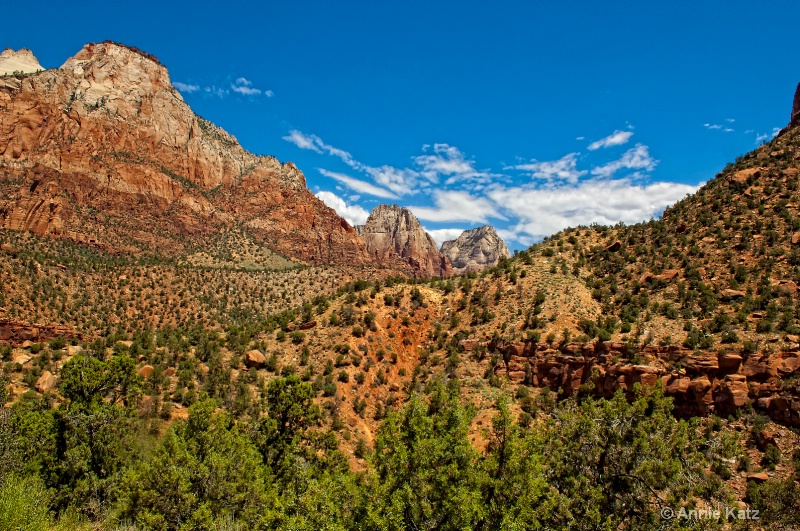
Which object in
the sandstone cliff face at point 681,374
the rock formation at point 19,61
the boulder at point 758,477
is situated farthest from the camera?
the rock formation at point 19,61

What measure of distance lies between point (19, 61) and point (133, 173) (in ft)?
248

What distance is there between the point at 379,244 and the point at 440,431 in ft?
611

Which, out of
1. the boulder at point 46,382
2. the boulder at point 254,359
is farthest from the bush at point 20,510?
the boulder at point 254,359

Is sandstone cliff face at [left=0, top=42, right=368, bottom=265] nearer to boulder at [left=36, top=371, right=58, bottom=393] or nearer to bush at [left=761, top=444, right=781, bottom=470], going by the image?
boulder at [left=36, top=371, right=58, bottom=393]

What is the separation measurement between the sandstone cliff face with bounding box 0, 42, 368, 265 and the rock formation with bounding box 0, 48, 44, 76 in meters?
29.7

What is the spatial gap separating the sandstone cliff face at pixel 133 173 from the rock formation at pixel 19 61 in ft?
97.3

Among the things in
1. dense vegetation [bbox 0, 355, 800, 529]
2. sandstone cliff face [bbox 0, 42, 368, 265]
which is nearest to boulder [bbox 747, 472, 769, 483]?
dense vegetation [bbox 0, 355, 800, 529]

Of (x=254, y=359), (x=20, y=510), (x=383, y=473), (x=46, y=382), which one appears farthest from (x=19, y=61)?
(x=383, y=473)

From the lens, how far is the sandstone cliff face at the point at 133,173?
7731cm

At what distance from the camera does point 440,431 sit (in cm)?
1248

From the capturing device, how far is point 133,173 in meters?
91.8

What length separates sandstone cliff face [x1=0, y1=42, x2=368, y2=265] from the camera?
77312 mm

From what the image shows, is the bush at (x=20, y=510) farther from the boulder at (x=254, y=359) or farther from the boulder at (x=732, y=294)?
the boulder at (x=732, y=294)

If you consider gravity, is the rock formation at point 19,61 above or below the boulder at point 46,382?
above
